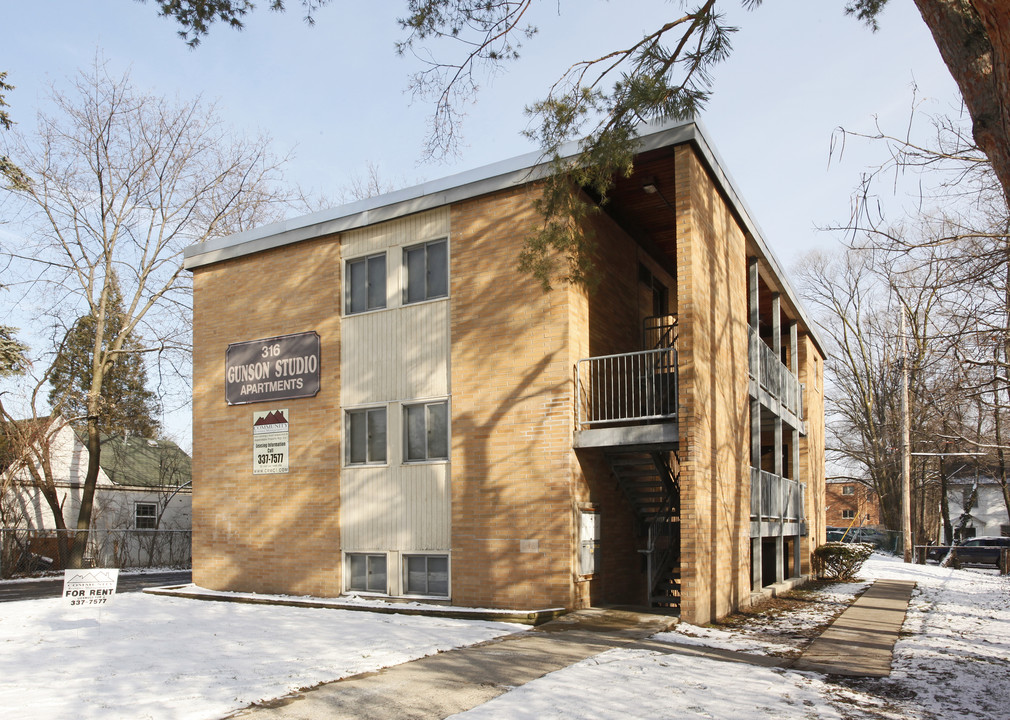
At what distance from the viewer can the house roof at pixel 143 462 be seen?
35406 millimetres

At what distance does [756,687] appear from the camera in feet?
27.9

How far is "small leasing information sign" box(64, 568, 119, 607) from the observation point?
1123 cm

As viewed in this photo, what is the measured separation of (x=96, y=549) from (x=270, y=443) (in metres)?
17.9

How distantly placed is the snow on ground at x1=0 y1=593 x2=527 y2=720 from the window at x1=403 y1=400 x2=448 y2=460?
295cm

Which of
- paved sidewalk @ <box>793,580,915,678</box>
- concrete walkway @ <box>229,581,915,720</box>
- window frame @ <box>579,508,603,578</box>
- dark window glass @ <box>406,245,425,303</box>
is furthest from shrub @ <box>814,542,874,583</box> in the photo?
dark window glass @ <box>406,245,425,303</box>

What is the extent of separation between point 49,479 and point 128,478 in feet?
18.1

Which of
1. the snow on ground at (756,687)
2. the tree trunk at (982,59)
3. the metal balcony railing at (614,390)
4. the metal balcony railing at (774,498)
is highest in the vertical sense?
the tree trunk at (982,59)

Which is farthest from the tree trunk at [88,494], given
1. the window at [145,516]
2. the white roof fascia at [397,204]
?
the white roof fascia at [397,204]

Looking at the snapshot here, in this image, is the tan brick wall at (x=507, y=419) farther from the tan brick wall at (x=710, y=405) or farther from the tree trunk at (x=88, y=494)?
the tree trunk at (x=88, y=494)

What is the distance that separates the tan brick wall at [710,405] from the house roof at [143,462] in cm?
2793

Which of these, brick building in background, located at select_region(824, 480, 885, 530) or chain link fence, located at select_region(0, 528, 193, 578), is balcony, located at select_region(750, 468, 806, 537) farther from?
brick building in background, located at select_region(824, 480, 885, 530)

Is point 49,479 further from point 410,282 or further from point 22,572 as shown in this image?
point 410,282

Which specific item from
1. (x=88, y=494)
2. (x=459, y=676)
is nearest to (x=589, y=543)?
(x=459, y=676)

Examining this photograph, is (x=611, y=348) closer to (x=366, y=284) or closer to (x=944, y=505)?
(x=366, y=284)
